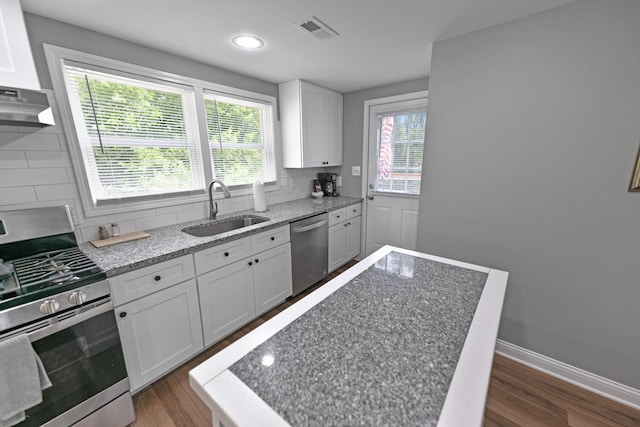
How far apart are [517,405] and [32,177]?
3.19 meters

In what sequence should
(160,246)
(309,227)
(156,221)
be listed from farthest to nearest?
(309,227)
(156,221)
(160,246)

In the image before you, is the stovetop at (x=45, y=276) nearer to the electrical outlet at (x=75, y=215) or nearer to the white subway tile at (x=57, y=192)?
the electrical outlet at (x=75, y=215)

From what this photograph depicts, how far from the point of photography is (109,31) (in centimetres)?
161

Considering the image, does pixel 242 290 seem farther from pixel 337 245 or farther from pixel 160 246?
pixel 337 245

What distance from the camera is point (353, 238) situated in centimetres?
331

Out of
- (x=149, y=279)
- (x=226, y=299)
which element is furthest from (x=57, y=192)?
(x=226, y=299)

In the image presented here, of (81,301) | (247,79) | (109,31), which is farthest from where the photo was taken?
(247,79)

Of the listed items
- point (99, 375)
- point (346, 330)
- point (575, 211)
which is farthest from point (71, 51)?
point (575, 211)

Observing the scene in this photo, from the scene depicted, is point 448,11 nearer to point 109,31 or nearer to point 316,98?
point 316,98

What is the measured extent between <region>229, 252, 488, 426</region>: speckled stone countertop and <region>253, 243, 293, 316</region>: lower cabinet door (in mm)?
1187

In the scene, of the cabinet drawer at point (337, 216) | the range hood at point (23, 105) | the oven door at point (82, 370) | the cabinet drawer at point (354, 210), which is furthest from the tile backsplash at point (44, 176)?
the cabinet drawer at point (354, 210)

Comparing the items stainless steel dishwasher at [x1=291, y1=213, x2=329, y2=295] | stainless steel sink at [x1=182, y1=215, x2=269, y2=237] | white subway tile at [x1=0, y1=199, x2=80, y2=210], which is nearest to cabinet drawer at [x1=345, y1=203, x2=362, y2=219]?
stainless steel dishwasher at [x1=291, y1=213, x2=329, y2=295]

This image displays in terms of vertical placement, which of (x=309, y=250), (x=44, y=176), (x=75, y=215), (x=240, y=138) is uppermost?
(x=240, y=138)

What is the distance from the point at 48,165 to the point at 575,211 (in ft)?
10.5
